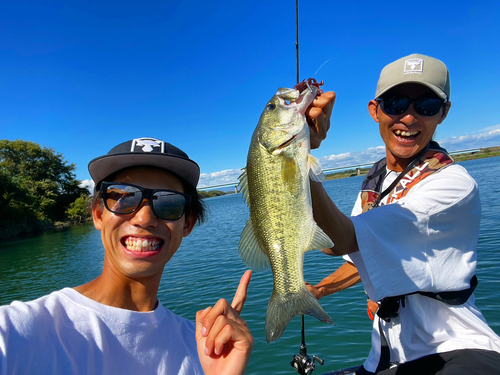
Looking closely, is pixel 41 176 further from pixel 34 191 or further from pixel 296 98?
pixel 296 98

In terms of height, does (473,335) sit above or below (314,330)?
above

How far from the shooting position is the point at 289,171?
1956 mm

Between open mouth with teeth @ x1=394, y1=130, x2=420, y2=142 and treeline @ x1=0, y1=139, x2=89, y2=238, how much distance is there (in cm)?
4645

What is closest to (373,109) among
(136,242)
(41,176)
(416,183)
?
(416,183)

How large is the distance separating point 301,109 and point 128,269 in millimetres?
1588

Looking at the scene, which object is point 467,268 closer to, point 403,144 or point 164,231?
point 403,144

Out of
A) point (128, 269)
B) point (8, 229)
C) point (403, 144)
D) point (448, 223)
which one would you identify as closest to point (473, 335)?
point (448, 223)

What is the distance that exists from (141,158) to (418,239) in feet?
6.74

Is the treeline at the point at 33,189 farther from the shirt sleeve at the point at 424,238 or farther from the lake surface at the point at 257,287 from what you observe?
the shirt sleeve at the point at 424,238

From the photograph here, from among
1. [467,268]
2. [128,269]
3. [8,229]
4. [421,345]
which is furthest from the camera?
[8,229]

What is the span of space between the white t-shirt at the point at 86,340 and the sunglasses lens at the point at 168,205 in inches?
26.9

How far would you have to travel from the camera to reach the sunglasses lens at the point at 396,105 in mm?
2586

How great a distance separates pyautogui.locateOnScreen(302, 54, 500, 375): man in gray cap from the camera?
2.05 metres

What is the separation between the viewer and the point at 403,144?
2.67 m
